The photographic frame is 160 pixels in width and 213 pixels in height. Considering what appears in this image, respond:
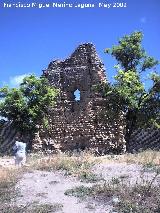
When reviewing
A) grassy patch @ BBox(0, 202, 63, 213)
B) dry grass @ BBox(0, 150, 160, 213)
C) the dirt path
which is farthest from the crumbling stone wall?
grassy patch @ BBox(0, 202, 63, 213)

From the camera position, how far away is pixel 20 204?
1075cm

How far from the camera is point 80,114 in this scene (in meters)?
30.0

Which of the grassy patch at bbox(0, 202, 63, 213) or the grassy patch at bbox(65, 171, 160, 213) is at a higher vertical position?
the grassy patch at bbox(65, 171, 160, 213)

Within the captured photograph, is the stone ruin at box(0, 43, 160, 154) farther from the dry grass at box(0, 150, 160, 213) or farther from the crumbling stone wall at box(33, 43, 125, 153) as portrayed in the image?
the dry grass at box(0, 150, 160, 213)

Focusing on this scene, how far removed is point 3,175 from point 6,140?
1961 centimetres

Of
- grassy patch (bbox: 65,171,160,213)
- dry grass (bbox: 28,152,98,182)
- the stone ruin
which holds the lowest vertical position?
grassy patch (bbox: 65,171,160,213)

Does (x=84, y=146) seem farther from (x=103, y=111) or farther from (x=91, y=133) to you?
(x=103, y=111)

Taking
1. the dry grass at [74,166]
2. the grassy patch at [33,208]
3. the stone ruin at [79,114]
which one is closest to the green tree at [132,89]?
the stone ruin at [79,114]

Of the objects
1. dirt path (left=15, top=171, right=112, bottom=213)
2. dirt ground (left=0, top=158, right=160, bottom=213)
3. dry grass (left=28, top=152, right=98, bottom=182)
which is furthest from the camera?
dry grass (left=28, top=152, right=98, bottom=182)

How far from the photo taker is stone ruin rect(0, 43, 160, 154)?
2975 centimetres

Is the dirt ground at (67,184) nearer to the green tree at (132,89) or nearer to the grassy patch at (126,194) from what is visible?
the grassy patch at (126,194)

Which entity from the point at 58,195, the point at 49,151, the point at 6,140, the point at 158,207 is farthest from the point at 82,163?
the point at 6,140

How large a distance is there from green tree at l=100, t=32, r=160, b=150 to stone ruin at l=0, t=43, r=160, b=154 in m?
2.67

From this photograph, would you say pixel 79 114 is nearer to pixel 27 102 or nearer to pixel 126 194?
pixel 27 102
